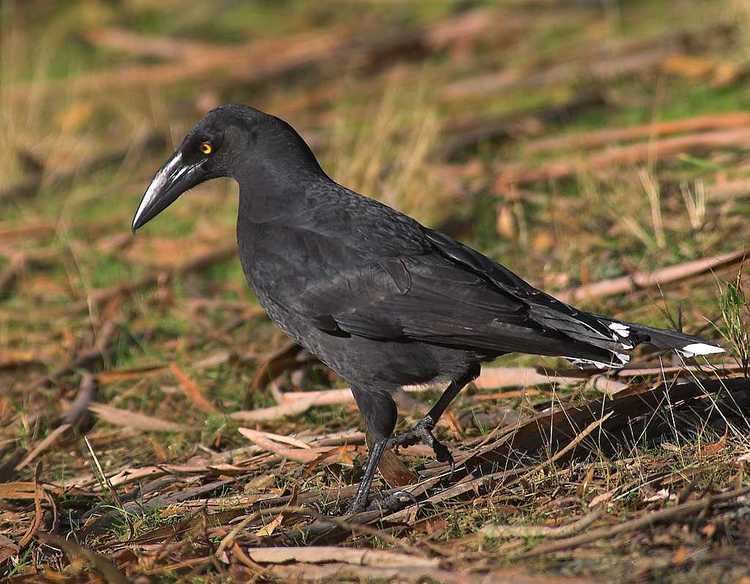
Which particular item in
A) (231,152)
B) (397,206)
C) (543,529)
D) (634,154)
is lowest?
(543,529)

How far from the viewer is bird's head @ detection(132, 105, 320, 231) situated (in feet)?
15.3

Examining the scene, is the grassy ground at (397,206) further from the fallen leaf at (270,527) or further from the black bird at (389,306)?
the black bird at (389,306)

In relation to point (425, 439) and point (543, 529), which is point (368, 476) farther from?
point (543, 529)

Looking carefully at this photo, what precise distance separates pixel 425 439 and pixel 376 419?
0.22 meters

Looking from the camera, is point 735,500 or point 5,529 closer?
point 735,500

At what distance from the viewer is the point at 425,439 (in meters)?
4.30

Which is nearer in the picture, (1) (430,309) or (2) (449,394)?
(1) (430,309)

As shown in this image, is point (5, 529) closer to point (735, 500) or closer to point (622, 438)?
point (622, 438)

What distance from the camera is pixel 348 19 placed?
11.2 m

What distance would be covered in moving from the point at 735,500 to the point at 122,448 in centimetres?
270

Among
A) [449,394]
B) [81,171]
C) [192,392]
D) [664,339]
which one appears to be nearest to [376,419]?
[449,394]

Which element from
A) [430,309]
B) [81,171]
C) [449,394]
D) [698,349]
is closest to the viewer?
[698,349]

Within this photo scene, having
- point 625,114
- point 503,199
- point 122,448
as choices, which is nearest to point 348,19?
point 625,114

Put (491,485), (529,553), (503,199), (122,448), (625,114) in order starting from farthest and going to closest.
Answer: (625,114) < (503,199) < (122,448) < (491,485) < (529,553)
